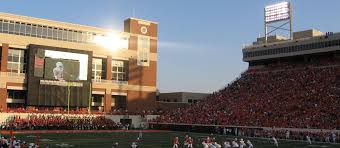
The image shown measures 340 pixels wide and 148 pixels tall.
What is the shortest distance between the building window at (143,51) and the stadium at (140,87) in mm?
166

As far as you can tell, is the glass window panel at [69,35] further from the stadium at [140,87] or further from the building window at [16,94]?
the building window at [16,94]

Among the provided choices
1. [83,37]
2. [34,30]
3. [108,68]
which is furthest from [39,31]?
[108,68]

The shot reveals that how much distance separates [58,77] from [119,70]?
12.9 meters

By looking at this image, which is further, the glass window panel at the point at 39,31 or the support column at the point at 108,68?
the support column at the point at 108,68

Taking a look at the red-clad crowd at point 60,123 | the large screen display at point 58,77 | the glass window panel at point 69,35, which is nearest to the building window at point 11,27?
the large screen display at point 58,77

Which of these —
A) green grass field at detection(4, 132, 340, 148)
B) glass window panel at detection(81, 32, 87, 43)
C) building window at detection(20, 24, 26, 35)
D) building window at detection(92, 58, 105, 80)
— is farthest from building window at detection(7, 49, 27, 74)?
green grass field at detection(4, 132, 340, 148)

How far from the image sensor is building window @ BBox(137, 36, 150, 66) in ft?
249

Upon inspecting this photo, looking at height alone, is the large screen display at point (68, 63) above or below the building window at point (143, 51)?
below

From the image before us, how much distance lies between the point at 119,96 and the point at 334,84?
33.2 m

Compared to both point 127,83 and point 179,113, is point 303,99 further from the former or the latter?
point 127,83

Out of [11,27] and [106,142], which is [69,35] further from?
[106,142]

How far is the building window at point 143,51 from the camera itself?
7594cm

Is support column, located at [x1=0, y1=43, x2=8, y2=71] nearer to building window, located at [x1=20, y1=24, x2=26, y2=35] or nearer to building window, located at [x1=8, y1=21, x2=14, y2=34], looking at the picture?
building window, located at [x1=8, y1=21, x2=14, y2=34]

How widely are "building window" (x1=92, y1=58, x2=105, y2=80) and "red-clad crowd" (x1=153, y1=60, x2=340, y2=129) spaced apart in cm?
1174
